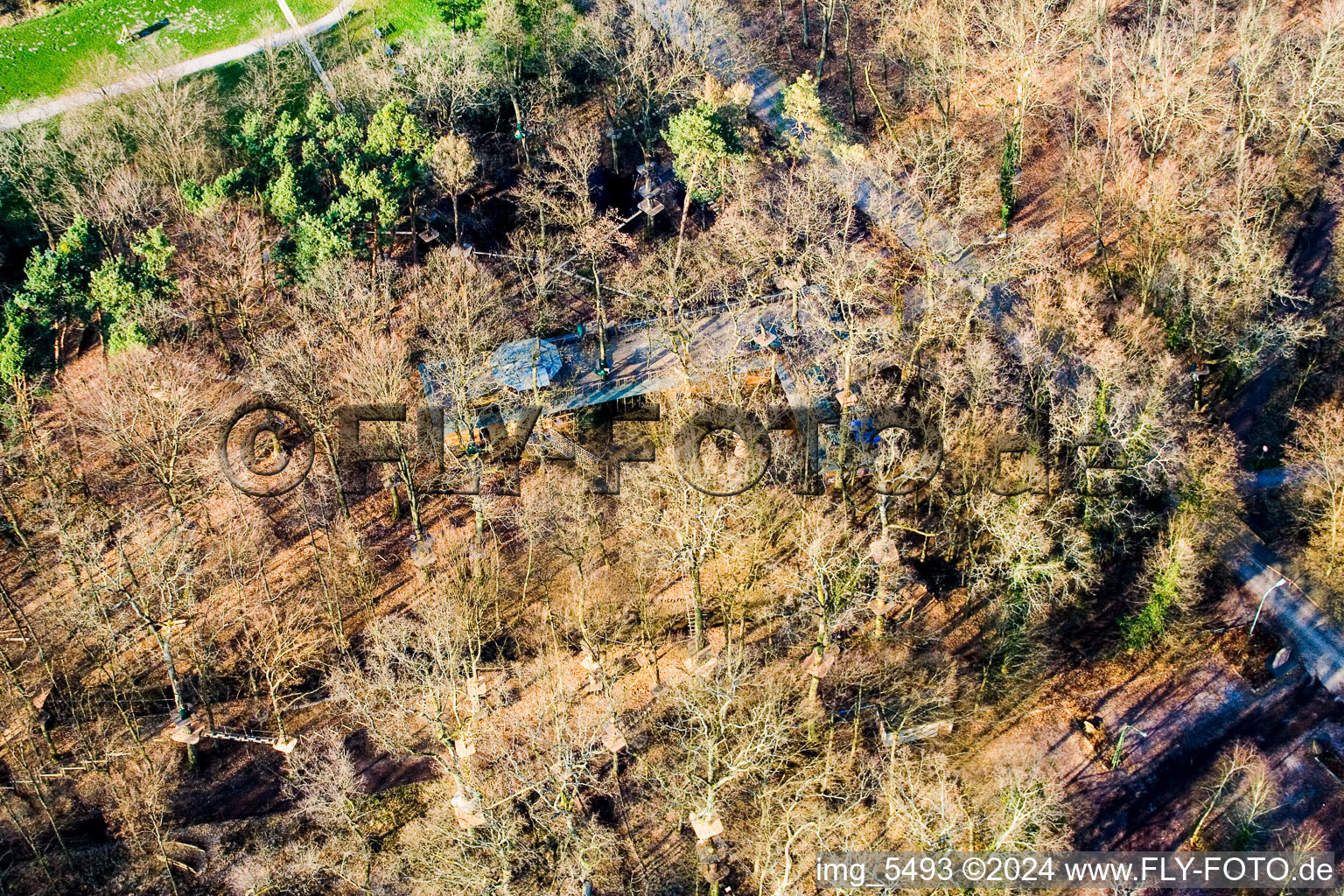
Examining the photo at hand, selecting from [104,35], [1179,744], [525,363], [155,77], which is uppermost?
[104,35]

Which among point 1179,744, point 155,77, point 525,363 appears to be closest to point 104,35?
point 155,77

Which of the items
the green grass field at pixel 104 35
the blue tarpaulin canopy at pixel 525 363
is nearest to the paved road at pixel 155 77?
the green grass field at pixel 104 35

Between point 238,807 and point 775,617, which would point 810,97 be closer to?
point 775,617

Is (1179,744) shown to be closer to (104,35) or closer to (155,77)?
(155,77)

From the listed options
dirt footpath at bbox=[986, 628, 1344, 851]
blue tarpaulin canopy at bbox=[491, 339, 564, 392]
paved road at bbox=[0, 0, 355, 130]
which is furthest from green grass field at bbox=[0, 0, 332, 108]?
dirt footpath at bbox=[986, 628, 1344, 851]

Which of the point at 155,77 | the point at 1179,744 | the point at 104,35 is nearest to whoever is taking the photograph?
the point at 1179,744

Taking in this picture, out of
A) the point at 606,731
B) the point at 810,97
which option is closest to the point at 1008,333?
the point at 810,97

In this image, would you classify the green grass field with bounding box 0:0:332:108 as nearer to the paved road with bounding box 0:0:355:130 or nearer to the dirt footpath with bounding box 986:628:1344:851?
the paved road with bounding box 0:0:355:130

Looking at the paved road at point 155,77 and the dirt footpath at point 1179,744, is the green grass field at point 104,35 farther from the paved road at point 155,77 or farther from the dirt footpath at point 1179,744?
the dirt footpath at point 1179,744
